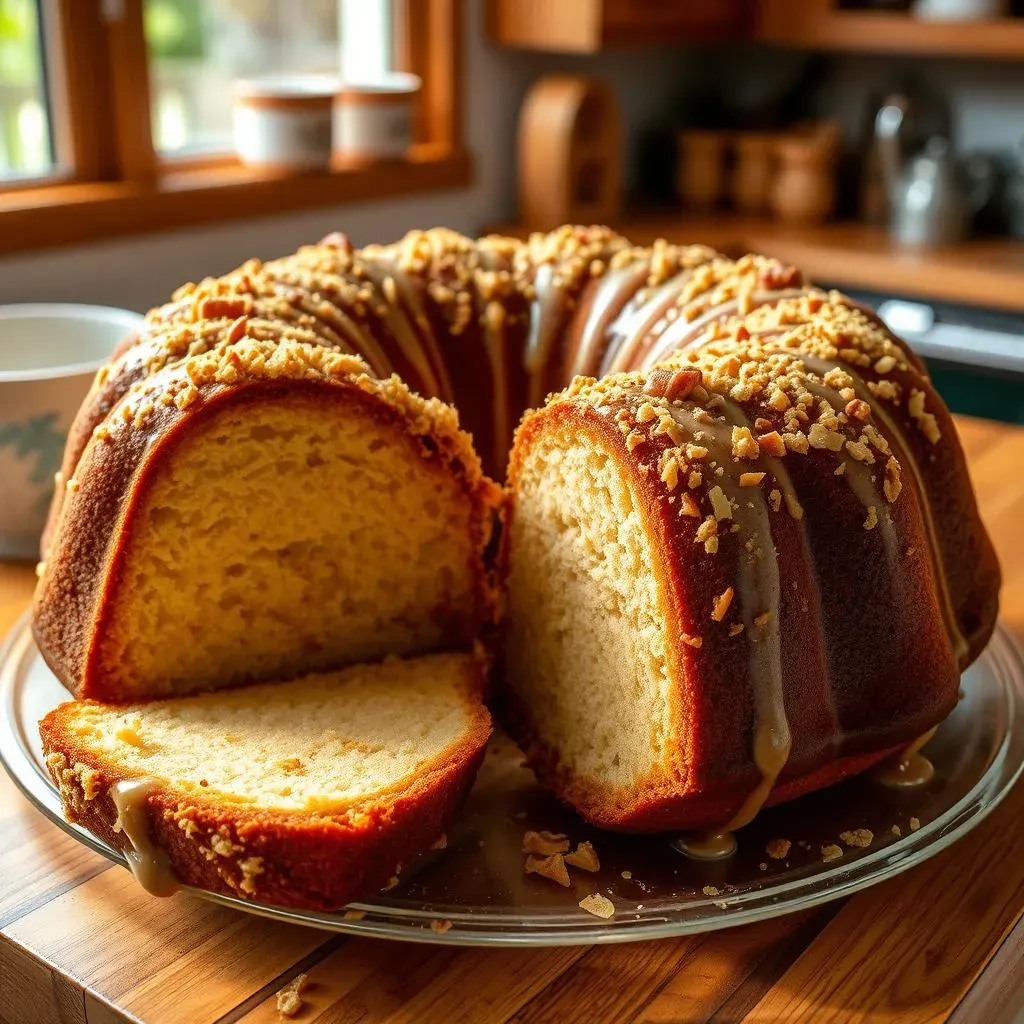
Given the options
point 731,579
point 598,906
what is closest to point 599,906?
point 598,906

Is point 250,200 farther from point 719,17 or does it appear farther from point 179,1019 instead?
point 179,1019

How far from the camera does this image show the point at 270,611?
3.90ft

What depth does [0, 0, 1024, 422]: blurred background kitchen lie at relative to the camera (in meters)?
2.30

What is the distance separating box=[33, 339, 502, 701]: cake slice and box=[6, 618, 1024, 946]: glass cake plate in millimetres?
121

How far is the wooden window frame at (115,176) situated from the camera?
221 centimetres

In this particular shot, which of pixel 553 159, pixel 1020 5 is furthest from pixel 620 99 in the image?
pixel 1020 5

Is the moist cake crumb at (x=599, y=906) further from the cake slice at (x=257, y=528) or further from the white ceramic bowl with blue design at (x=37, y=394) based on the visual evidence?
the white ceramic bowl with blue design at (x=37, y=394)

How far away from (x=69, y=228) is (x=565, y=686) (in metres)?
1.51

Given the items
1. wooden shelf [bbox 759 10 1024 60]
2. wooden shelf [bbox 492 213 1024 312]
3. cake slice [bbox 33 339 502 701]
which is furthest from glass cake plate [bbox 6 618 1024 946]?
wooden shelf [bbox 759 10 1024 60]

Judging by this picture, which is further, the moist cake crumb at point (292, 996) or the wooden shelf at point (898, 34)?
the wooden shelf at point (898, 34)

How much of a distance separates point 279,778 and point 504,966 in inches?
8.9

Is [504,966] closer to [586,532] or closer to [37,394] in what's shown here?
[586,532]

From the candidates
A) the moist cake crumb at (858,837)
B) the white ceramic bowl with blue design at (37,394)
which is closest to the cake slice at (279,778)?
the moist cake crumb at (858,837)

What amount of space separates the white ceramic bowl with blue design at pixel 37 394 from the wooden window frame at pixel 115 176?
0.57 metres
